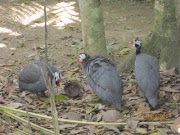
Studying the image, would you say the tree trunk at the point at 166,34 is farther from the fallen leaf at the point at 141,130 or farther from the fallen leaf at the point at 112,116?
the fallen leaf at the point at 141,130

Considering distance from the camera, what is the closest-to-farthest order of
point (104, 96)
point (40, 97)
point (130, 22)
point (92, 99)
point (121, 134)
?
point (121, 134) → point (104, 96) → point (92, 99) → point (40, 97) → point (130, 22)

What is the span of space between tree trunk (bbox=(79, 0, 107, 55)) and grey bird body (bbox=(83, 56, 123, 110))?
0.87 m

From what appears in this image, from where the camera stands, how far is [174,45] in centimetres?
392

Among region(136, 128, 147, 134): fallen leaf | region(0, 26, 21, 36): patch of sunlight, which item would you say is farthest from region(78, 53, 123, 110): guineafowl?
region(0, 26, 21, 36): patch of sunlight

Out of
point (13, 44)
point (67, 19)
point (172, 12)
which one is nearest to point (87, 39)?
point (172, 12)

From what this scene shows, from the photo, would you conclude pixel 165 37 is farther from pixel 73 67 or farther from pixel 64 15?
pixel 64 15

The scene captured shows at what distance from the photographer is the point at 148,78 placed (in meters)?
3.24

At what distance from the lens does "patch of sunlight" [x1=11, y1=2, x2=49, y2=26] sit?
6.11m

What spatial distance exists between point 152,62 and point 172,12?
2.93 ft

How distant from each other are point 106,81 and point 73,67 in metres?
1.62

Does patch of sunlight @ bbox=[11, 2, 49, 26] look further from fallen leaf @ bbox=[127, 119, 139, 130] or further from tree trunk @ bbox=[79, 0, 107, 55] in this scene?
fallen leaf @ bbox=[127, 119, 139, 130]

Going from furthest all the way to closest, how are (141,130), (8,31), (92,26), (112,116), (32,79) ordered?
(8,31) → (92,26) → (32,79) → (112,116) → (141,130)

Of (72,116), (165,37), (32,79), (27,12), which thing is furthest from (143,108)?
(27,12)

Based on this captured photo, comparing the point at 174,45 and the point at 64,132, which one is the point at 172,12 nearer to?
the point at 174,45
